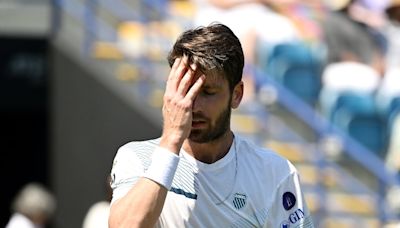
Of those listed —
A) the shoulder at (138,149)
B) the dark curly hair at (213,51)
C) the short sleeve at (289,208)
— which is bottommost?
the short sleeve at (289,208)

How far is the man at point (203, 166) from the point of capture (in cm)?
419

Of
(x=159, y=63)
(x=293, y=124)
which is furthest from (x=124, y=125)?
(x=293, y=124)

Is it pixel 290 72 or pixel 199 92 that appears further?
pixel 290 72

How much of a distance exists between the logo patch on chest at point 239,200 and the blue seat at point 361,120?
6620 millimetres

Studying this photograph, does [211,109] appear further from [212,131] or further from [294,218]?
[294,218]

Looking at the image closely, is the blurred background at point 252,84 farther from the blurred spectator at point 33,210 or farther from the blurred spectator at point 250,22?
the blurred spectator at point 33,210

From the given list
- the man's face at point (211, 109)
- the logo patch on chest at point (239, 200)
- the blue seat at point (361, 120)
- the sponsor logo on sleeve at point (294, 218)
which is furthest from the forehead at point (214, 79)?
the blue seat at point (361, 120)

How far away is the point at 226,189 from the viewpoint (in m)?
4.41

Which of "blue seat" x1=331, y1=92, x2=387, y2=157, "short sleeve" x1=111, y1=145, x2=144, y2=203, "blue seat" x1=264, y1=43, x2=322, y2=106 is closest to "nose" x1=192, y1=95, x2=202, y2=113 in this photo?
"short sleeve" x1=111, y1=145, x2=144, y2=203

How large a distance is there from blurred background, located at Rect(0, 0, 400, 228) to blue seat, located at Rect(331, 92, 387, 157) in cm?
1

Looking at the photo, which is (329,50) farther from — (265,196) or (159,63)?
(265,196)

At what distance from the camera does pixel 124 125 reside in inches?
447

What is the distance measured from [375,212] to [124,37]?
270 centimetres

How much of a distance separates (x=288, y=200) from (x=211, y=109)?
0.44 m
